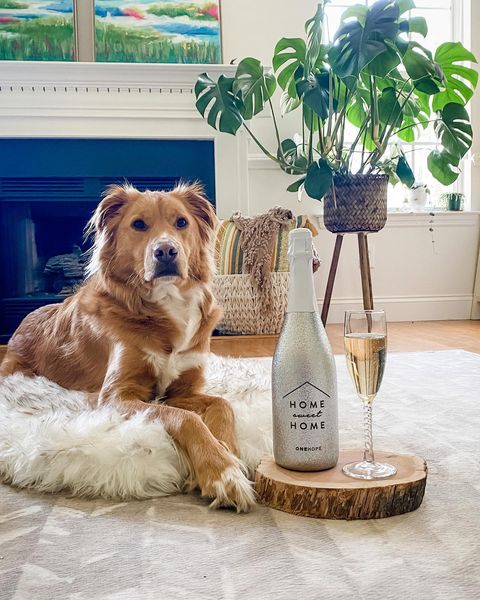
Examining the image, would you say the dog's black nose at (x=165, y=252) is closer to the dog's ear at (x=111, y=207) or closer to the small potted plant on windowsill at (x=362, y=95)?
the dog's ear at (x=111, y=207)

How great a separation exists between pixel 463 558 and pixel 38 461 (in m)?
0.74

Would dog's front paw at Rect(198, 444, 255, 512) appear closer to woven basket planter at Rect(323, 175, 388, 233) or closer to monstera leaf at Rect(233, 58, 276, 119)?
woven basket planter at Rect(323, 175, 388, 233)

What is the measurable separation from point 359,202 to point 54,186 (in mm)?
2252

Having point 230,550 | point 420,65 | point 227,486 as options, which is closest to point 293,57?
point 420,65

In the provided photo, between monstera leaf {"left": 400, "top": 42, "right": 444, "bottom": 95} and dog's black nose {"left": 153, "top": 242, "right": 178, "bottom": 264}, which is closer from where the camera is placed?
dog's black nose {"left": 153, "top": 242, "right": 178, "bottom": 264}

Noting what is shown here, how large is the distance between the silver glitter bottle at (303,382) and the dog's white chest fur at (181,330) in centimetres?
52

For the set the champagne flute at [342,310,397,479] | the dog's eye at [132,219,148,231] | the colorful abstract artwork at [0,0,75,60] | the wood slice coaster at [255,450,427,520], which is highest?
the colorful abstract artwork at [0,0,75,60]

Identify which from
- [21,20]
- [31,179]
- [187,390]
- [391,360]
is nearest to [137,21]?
[21,20]

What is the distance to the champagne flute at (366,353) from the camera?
96 cm

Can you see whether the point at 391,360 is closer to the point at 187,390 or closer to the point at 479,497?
the point at 187,390

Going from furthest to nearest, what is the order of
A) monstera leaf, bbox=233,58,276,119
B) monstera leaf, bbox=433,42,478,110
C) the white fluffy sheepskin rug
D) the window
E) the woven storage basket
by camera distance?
1. the window
2. the woven storage basket
3. monstera leaf, bbox=233,58,276,119
4. monstera leaf, bbox=433,42,478,110
5. the white fluffy sheepskin rug

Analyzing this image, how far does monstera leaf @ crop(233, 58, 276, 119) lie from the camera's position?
2.70 m

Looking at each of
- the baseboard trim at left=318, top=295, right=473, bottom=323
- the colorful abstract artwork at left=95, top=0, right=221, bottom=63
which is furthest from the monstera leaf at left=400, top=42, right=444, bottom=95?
the baseboard trim at left=318, top=295, right=473, bottom=323

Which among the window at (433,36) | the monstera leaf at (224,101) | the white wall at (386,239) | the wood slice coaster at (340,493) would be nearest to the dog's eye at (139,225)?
the wood slice coaster at (340,493)
